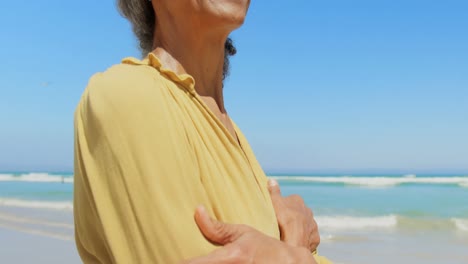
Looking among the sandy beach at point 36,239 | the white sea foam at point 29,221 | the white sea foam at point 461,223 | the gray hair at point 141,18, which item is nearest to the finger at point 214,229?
the gray hair at point 141,18

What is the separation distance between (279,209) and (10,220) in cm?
1196

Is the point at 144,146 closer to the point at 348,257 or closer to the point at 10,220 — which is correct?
the point at 348,257

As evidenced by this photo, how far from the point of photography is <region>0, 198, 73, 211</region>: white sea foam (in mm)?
16047

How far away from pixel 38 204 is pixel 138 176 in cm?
1732

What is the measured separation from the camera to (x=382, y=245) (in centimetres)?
920

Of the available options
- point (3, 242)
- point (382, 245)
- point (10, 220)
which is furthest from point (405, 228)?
point (10, 220)

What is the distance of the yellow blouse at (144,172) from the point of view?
1065 millimetres

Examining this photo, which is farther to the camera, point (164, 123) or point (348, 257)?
point (348, 257)

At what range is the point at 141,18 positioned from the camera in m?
1.63

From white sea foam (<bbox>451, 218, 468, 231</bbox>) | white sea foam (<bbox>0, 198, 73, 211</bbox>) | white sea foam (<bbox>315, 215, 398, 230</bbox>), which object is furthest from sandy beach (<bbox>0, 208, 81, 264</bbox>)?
white sea foam (<bbox>451, 218, 468, 231</bbox>)

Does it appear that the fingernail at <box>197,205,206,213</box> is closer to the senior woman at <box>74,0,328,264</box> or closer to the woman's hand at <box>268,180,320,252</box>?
the senior woman at <box>74,0,328,264</box>

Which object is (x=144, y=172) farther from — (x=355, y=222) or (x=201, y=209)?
(x=355, y=222)

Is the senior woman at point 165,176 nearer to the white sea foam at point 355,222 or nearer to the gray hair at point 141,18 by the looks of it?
the gray hair at point 141,18

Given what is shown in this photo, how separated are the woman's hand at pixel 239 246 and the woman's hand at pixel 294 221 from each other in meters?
0.24
